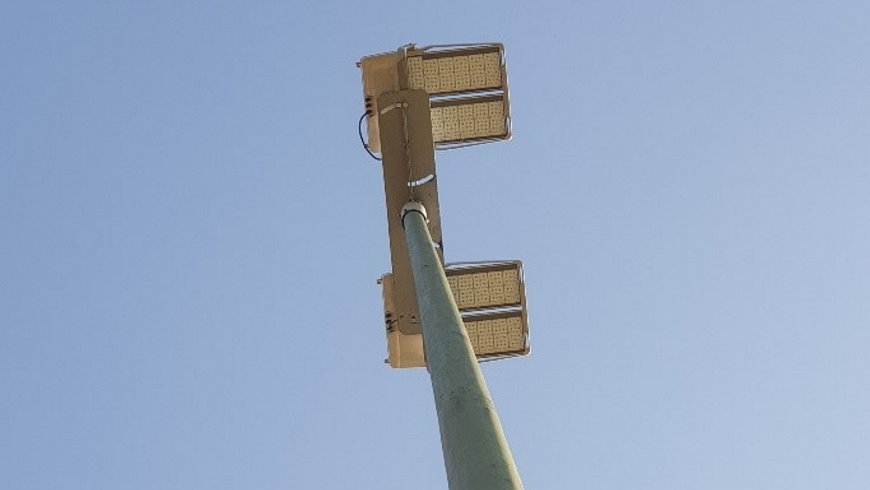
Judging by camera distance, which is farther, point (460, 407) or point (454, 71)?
point (454, 71)

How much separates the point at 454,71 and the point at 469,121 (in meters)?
0.62

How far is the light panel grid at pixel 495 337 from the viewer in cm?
1184

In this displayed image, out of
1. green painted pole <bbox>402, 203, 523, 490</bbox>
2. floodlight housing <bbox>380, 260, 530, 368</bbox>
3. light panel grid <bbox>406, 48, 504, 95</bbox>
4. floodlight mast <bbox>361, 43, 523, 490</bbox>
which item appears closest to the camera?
green painted pole <bbox>402, 203, 523, 490</bbox>

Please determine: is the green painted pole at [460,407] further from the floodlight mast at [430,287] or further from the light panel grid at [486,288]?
the light panel grid at [486,288]

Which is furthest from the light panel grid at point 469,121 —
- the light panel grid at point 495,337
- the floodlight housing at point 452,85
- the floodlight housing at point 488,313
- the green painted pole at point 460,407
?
the green painted pole at point 460,407

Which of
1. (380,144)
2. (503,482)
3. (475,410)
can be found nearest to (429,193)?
(380,144)

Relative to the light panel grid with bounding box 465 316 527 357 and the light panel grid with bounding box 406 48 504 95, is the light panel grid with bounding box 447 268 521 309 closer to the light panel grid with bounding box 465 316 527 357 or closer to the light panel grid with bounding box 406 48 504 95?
the light panel grid with bounding box 465 316 527 357

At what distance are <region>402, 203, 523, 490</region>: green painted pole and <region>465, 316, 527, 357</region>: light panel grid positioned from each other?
455 cm

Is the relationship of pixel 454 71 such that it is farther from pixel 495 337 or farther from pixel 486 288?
pixel 495 337

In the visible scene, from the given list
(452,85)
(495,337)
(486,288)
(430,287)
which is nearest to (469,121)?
(452,85)

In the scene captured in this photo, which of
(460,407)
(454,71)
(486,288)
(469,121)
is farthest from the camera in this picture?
(469,121)

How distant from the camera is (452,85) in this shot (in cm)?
1230

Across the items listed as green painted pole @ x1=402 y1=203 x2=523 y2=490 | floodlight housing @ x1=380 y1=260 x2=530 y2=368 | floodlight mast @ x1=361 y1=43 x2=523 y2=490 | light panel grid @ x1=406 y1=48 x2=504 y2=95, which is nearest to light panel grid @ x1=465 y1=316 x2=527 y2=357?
floodlight housing @ x1=380 y1=260 x2=530 y2=368

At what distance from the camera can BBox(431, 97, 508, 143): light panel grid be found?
1247cm
